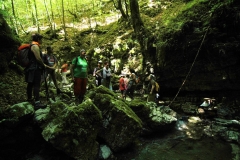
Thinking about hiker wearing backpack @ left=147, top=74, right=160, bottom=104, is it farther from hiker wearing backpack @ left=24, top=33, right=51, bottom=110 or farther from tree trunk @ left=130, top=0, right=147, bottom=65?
hiker wearing backpack @ left=24, top=33, right=51, bottom=110

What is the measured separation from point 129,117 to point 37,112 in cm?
287

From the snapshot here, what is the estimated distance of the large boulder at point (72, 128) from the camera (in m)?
4.99

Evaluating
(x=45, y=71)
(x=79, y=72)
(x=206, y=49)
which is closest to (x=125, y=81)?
(x=206, y=49)

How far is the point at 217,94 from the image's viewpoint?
10.2 metres

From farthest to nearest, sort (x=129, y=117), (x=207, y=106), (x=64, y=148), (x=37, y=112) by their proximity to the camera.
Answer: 1. (x=207, y=106)
2. (x=129, y=117)
3. (x=37, y=112)
4. (x=64, y=148)

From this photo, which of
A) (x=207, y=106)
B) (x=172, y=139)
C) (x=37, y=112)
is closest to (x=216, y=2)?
(x=207, y=106)

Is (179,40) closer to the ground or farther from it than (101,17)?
closer to the ground

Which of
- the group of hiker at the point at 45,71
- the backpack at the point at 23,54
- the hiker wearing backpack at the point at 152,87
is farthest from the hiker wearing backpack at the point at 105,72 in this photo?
the backpack at the point at 23,54

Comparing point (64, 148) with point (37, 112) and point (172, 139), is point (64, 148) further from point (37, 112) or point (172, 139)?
point (172, 139)

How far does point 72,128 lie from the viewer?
17.2 feet

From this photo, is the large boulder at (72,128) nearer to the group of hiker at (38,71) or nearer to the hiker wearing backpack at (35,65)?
the group of hiker at (38,71)

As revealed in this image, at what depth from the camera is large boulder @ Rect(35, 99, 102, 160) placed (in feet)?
16.4

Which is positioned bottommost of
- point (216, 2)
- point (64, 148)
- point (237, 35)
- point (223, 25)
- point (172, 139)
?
point (172, 139)

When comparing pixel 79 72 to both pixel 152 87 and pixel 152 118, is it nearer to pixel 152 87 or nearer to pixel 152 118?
pixel 152 118
